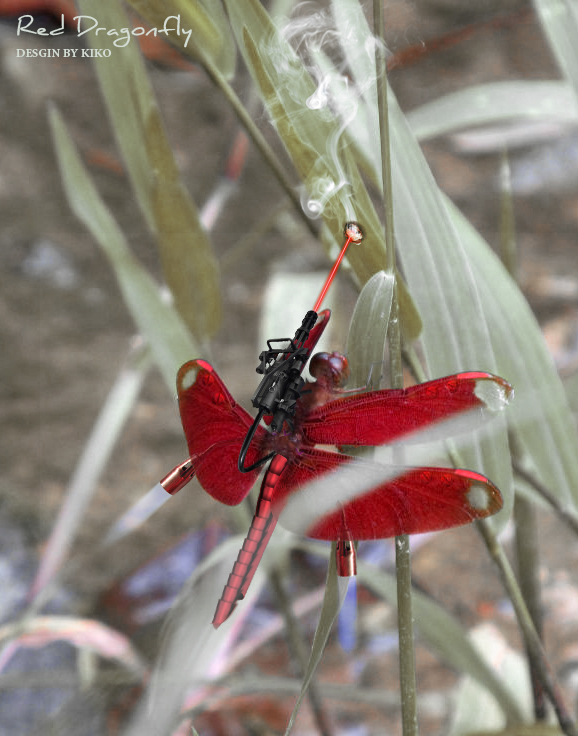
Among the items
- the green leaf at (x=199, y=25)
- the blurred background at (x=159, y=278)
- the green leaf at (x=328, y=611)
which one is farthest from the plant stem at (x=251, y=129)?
the blurred background at (x=159, y=278)

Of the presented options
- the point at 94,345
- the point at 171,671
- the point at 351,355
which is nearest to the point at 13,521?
the point at 94,345

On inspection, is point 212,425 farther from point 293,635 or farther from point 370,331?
point 293,635

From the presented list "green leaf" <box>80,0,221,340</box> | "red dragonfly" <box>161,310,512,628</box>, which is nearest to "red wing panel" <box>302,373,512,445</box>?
"red dragonfly" <box>161,310,512,628</box>

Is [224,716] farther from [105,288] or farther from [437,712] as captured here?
[105,288]

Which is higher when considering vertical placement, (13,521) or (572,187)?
(572,187)

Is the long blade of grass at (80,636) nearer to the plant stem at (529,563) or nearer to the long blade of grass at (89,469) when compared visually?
the long blade of grass at (89,469)

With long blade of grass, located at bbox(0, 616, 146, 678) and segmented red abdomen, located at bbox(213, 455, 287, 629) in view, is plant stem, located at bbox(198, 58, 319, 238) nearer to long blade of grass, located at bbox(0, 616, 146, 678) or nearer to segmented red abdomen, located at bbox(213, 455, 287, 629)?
segmented red abdomen, located at bbox(213, 455, 287, 629)

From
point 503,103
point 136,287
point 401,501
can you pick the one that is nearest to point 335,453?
point 401,501

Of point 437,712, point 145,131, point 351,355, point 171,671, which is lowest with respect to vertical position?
point 437,712
